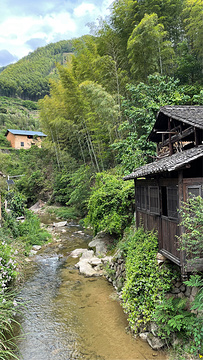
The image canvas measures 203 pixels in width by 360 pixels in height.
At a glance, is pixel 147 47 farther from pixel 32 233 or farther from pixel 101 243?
pixel 32 233

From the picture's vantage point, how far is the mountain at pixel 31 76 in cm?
7650

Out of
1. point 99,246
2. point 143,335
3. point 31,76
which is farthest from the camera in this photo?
point 31,76

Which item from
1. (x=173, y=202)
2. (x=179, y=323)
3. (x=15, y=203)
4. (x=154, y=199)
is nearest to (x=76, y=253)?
(x=15, y=203)

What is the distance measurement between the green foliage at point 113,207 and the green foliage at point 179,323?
5316 mm

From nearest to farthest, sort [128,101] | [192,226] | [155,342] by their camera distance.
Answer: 1. [192,226]
2. [155,342]
3. [128,101]

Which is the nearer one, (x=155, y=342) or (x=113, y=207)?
(x=155, y=342)

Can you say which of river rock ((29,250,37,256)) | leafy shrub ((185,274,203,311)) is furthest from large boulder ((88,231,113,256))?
leafy shrub ((185,274,203,311))

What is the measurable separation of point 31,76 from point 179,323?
318 feet

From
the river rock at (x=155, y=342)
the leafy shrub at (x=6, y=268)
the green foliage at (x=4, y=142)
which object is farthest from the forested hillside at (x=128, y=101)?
the green foliage at (x=4, y=142)

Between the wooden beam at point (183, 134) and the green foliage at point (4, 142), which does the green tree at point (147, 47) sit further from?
the green foliage at point (4, 142)

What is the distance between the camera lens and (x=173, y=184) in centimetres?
549

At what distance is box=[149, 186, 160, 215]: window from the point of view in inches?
262

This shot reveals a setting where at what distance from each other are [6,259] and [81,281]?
3647 mm

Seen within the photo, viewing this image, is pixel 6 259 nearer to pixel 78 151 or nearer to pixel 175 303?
pixel 175 303
